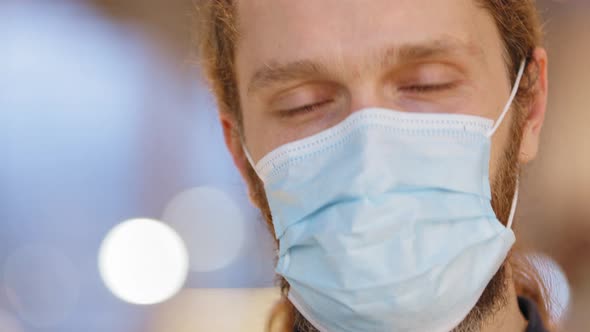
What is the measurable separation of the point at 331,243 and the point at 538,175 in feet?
12.2

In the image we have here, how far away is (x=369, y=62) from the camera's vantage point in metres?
1.38

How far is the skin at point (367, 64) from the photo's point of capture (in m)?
1.38

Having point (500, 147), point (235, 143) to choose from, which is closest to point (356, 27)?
point (500, 147)

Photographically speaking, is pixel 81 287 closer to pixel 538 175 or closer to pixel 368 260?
pixel 538 175

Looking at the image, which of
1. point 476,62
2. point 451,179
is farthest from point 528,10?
point 451,179

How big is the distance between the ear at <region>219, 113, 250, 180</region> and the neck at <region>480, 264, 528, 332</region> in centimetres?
68

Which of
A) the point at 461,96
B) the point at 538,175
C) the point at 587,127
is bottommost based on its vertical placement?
the point at 538,175

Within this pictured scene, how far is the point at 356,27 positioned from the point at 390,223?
0.42m

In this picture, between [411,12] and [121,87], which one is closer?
[411,12]

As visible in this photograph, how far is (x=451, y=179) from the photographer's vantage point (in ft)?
4.35

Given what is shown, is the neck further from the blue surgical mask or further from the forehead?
the forehead

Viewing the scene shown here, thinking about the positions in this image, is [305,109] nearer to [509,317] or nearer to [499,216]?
[499,216]

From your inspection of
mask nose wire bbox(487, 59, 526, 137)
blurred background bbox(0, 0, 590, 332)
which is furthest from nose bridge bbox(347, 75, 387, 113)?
blurred background bbox(0, 0, 590, 332)

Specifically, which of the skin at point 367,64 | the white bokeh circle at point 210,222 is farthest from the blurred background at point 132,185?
the skin at point 367,64
